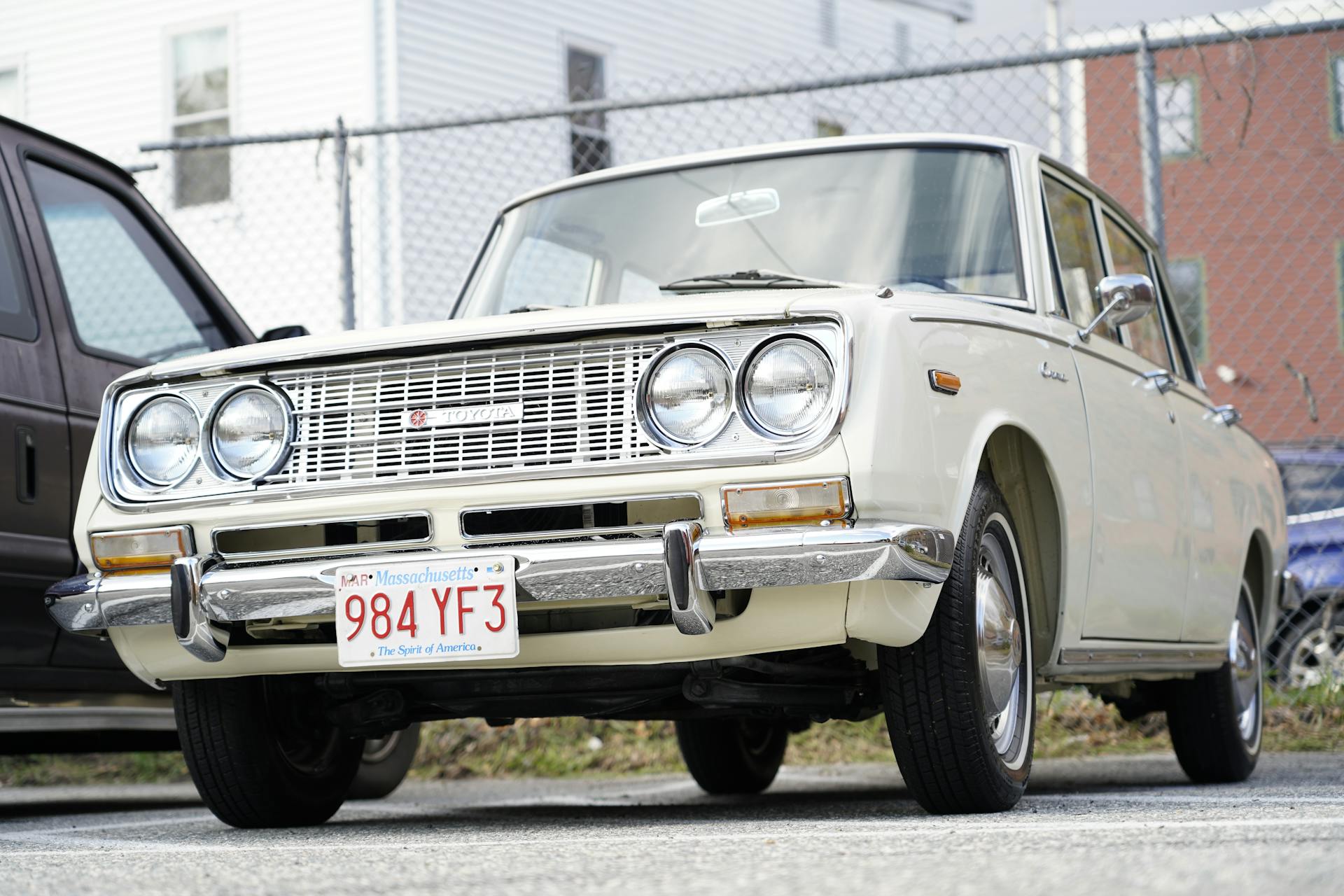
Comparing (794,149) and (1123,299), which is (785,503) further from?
(794,149)

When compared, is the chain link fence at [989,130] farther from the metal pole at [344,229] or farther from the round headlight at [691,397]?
the round headlight at [691,397]

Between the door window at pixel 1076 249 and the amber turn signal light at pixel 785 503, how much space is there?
1690 millimetres

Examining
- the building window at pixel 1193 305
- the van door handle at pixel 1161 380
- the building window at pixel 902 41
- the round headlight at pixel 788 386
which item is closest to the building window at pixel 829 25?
the building window at pixel 902 41

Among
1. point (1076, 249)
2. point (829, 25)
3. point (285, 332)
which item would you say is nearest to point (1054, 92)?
point (829, 25)

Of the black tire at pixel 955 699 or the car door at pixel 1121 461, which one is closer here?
the black tire at pixel 955 699

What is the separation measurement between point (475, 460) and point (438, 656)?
0.42 meters

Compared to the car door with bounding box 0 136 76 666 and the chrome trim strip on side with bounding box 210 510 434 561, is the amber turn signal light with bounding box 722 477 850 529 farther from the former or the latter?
the car door with bounding box 0 136 76 666

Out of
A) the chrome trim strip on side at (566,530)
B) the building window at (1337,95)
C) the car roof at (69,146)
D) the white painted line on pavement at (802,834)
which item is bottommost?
the white painted line on pavement at (802,834)

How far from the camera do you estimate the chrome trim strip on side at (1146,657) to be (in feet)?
14.2

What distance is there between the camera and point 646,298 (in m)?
4.82

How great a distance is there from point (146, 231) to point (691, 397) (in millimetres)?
2930

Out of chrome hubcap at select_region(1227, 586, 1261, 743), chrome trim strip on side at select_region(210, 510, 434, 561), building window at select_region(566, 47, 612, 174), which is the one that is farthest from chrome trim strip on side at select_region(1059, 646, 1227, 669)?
building window at select_region(566, 47, 612, 174)

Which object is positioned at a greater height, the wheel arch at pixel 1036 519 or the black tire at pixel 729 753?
the wheel arch at pixel 1036 519

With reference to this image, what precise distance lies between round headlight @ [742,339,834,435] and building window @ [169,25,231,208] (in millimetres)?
13496
